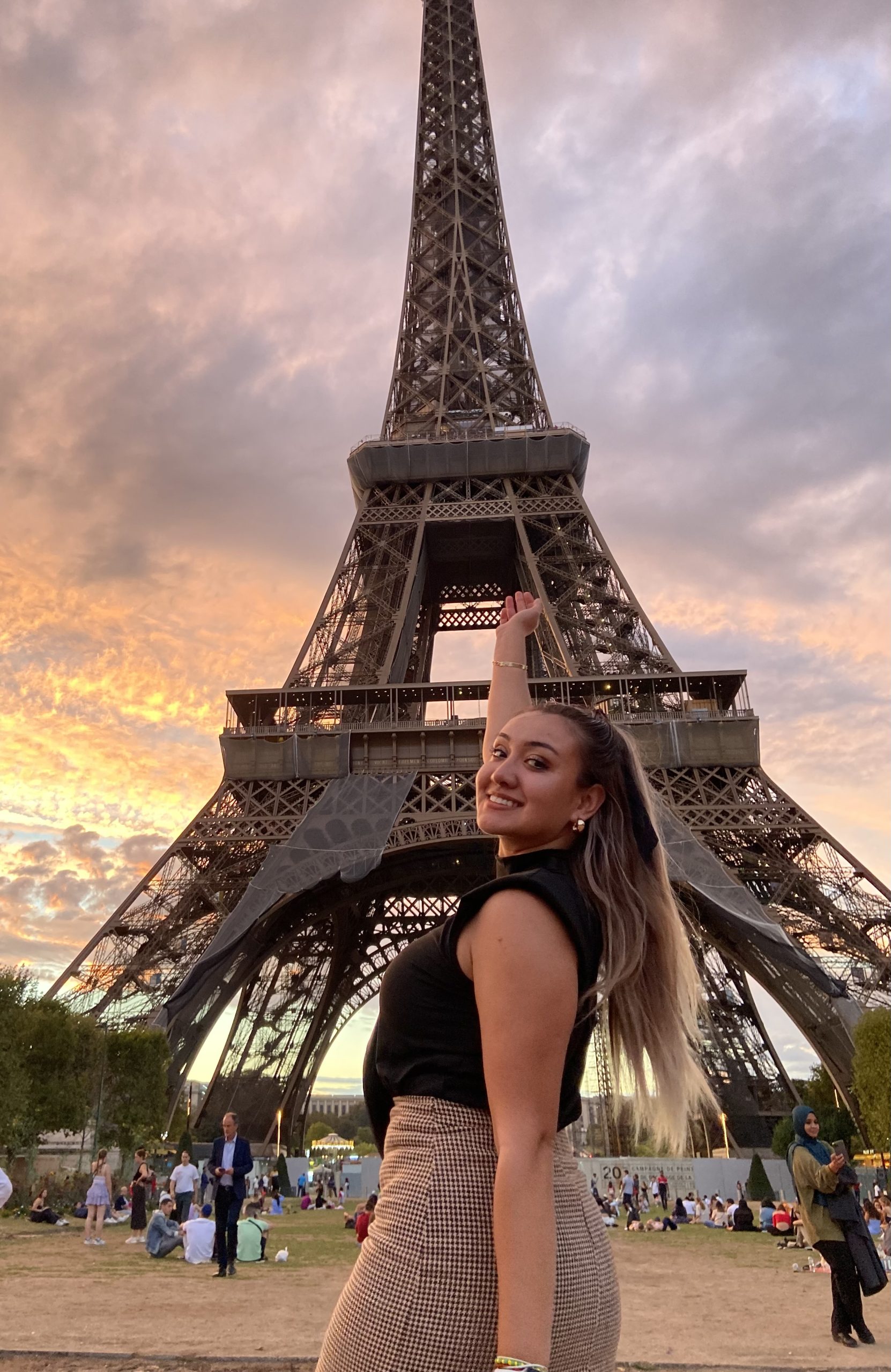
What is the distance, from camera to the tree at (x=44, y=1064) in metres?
21.8

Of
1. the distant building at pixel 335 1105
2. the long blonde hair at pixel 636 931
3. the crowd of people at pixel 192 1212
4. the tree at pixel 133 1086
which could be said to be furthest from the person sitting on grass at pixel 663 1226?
the distant building at pixel 335 1105

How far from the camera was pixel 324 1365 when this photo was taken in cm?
163

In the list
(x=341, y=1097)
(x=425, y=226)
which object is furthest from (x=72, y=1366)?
(x=341, y=1097)

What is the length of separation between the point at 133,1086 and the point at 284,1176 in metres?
8.81

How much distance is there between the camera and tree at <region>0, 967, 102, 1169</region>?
21.8 metres

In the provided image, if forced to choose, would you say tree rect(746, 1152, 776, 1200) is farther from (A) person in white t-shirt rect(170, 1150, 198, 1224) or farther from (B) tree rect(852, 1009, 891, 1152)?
(A) person in white t-shirt rect(170, 1150, 198, 1224)

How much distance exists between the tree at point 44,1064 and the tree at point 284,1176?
28.8 feet

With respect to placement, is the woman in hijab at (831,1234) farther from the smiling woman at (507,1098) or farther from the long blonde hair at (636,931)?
the smiling woman at (507,1098)

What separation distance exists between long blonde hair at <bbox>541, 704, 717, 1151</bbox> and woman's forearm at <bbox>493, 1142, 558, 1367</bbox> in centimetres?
41

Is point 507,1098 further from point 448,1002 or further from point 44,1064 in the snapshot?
point 44,1064

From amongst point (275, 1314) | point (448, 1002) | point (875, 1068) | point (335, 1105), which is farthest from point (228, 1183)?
point (335, 1105)

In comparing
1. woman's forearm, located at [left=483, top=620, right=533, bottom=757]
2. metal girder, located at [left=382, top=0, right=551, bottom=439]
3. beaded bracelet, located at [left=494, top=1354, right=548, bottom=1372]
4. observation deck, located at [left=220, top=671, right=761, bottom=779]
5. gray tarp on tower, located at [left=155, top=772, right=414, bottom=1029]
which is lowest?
beaded bracelet, located at [left=494, top=1354, right=548, bottom=1372]

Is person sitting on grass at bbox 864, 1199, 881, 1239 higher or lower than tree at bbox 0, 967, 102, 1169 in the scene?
lower

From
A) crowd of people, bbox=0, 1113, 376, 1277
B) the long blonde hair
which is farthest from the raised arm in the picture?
crowd of people, bbox=0, 1113, 376, 1277
